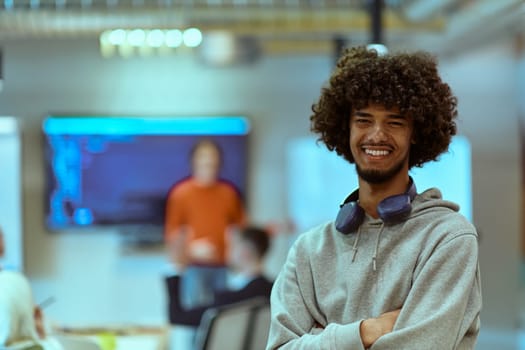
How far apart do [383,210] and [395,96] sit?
233mm

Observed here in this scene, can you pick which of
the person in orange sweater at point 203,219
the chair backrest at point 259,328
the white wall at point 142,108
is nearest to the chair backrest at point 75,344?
the chair backrest at point 259,328

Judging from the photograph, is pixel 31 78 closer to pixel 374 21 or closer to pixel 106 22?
pixel 106 22

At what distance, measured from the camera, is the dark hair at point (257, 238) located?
165 inches

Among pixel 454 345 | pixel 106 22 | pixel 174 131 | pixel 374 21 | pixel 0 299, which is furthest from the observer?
pixel 174 131

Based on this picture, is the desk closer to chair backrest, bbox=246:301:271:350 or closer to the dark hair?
chair backrest, bbox=246:301:271:350

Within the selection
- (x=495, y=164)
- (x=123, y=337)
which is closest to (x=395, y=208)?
(x=123, y=337)

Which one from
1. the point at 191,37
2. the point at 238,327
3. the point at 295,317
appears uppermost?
the point at 191,37

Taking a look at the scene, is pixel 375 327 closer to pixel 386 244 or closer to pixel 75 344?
pixel 386 244

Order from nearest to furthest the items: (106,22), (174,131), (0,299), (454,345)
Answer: (454,345)
(0,299)
(106,22)
(174,131)

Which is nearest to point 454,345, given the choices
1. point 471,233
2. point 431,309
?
point 431,309

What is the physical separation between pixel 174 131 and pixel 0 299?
3.93m

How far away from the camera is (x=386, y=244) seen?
1.54 metres

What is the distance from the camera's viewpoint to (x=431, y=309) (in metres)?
1.43

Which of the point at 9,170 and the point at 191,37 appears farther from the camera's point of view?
the point at 9,170
